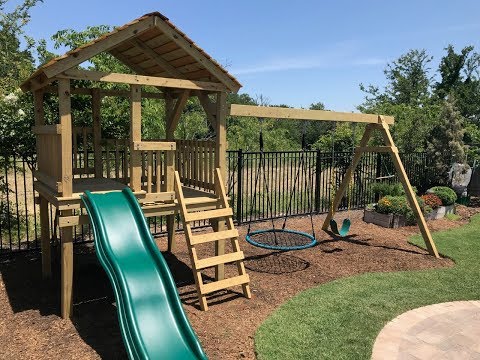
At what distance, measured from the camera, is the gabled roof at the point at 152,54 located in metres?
4.67

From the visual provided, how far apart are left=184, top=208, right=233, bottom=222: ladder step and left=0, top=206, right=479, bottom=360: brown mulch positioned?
1189mm

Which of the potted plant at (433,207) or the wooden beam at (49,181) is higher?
the wooden beam at (49,181)

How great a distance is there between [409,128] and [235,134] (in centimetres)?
1382

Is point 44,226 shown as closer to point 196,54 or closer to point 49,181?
point 49,181

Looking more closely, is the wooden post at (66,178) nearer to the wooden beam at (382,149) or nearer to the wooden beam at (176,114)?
the wooden beam at (176,114)

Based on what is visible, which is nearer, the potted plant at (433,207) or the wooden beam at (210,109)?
the wooden beam at (210,109)

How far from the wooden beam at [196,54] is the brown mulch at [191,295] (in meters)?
3.15

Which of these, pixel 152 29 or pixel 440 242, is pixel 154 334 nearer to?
pixel 152 29

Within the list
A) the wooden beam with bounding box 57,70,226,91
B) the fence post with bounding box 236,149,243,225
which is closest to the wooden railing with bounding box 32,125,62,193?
the wooden beam with bounding box 57,70,226,91

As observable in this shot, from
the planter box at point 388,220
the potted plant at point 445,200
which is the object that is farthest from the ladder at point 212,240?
the potted plant at point 445,200

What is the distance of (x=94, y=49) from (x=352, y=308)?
4.75 meters

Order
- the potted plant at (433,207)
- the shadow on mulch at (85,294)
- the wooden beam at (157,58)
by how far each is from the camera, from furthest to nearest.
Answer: the potted plant at (433,207)
the wooden beam at (157,58)
the shadow on mulch at (85,294)

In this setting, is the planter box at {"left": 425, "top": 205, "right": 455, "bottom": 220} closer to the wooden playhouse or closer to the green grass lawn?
the green grass lawn

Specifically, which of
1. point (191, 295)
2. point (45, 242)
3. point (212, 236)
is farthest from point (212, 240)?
point (45, 242)
